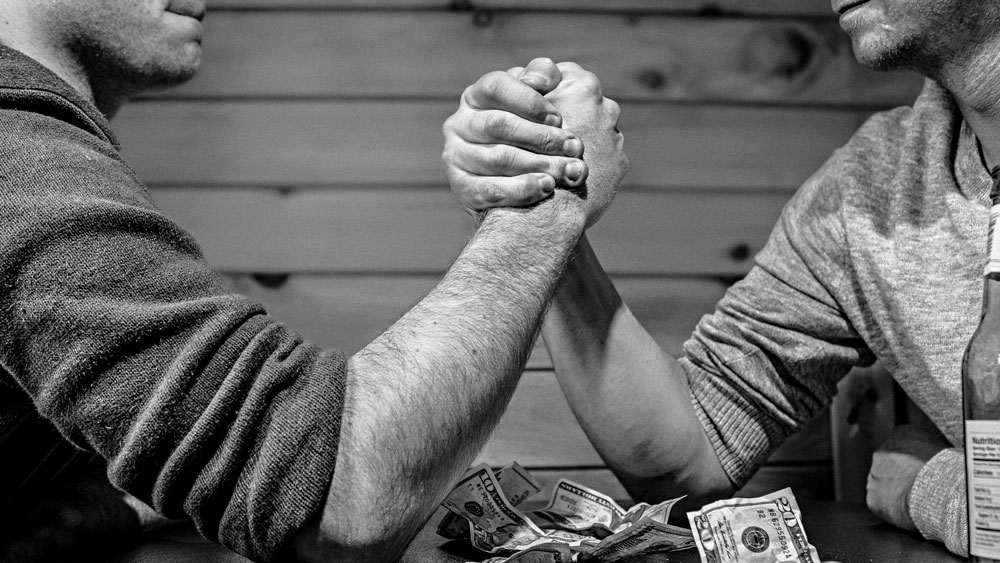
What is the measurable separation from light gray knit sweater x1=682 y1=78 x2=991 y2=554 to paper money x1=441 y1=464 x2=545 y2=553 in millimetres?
411

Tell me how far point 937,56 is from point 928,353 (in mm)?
416

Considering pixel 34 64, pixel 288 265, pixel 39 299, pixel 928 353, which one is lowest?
pixel 288 265

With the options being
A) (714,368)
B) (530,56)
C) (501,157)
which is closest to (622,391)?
(714,368)

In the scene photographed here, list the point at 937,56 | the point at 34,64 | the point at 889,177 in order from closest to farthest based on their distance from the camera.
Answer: the point at 34,64
the point at 937,56
the point at 889,177

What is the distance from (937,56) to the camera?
1.26 m

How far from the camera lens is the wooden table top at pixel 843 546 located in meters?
1.02

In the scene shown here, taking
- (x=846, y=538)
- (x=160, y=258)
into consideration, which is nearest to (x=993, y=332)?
(x=846, y=538)

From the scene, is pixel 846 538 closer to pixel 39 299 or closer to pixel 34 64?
pixel 39 299

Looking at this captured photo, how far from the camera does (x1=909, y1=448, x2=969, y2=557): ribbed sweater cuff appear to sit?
1062 millimetres

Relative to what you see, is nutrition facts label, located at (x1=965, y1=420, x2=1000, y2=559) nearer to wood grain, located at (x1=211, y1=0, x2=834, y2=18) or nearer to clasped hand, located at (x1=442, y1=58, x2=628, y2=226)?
clasped hand, located at (x1=442, y1=58, x2=628, y2=226)

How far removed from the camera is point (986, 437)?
2.40ft

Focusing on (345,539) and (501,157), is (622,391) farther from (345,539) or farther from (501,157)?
(345,539)

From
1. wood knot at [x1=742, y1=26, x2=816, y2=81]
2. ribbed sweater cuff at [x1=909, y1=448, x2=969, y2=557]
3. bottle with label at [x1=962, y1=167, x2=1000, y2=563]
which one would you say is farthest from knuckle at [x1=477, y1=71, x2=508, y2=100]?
wood knot at [x1=742, y1=26, x2=816, y2=81]

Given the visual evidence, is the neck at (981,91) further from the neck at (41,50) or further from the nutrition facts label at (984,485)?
the neck at (41,50)
